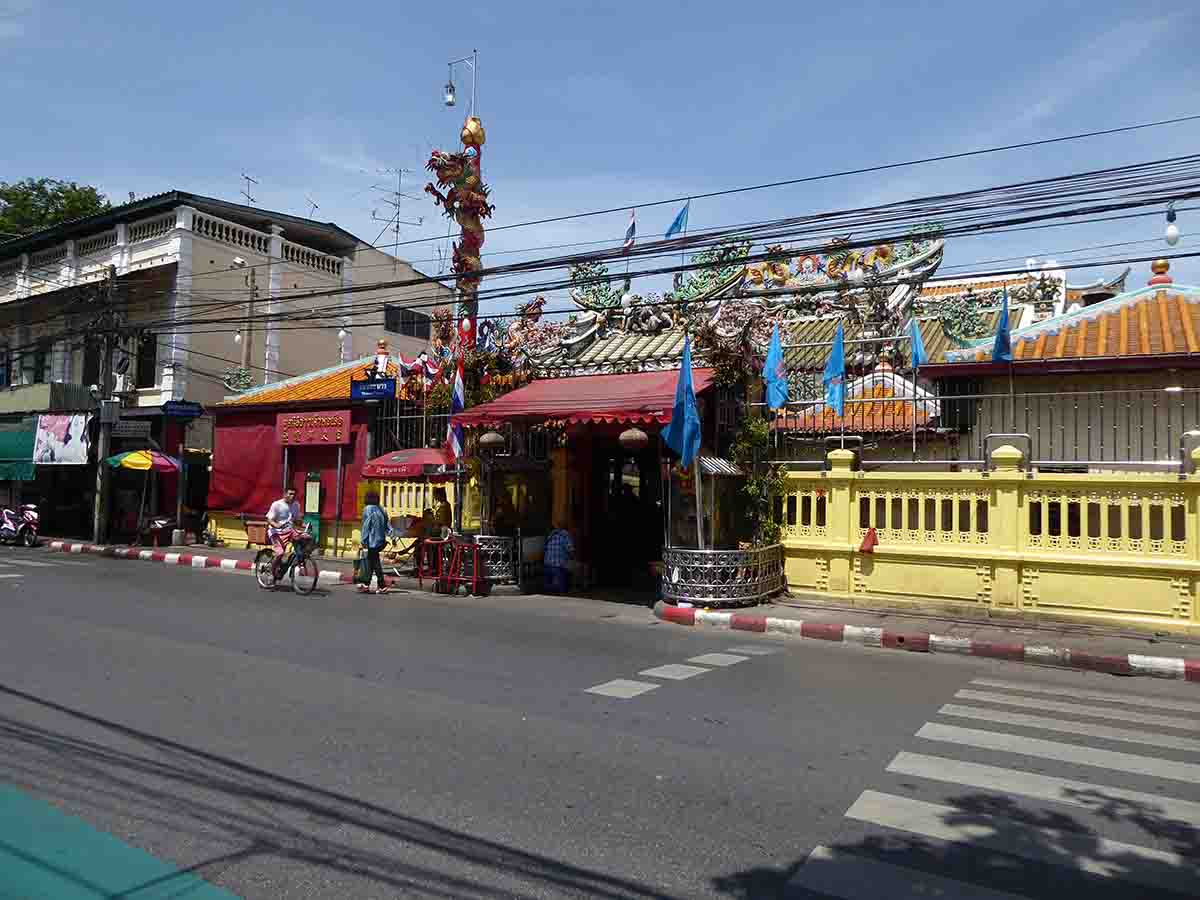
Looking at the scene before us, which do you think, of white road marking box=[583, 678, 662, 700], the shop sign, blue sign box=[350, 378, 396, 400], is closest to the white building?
the shop sign

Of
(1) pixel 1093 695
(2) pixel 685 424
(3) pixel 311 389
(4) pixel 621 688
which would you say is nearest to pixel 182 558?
(3) pixel 311 389

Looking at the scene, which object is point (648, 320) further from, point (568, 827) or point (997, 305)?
point (568, 827)

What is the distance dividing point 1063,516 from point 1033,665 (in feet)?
8.73

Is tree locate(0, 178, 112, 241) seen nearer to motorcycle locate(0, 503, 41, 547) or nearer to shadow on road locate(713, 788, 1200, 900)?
motorcycle locate(0, 503, 41, 547)

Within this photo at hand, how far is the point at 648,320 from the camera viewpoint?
16.7 meters

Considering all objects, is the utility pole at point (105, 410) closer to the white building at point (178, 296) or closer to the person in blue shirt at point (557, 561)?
the white building at point (178, 296)

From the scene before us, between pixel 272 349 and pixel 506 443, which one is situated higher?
pixel 272 349

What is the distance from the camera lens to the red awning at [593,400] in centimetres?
1261

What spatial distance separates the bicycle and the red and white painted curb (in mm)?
1586

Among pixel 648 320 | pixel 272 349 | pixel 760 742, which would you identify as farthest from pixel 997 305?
pixel 272 349

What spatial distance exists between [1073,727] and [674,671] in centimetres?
338

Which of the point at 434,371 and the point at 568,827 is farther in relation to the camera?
the point at 434,371

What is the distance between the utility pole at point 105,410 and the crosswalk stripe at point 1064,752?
22.3 m

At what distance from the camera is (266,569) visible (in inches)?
572
